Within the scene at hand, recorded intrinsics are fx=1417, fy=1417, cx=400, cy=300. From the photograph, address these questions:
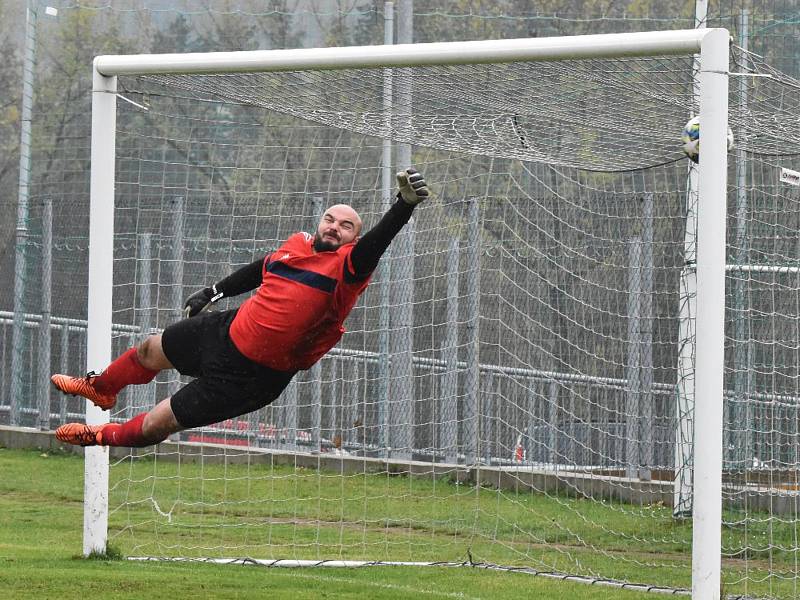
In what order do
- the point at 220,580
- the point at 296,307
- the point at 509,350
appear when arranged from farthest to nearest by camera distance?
the point at 509,350, the point at 220,580, the point at 296,307

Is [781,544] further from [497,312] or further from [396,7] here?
[396,7]

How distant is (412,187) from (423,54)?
1.19 metres

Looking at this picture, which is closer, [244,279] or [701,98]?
[701,98]

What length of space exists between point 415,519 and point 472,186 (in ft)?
19.0

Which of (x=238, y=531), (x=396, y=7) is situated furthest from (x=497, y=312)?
(x=396, y=7)

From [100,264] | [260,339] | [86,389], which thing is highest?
[100,264]

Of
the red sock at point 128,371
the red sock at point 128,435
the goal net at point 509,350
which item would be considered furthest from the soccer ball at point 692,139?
the red sock at point 128,435

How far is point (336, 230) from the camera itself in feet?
25.5

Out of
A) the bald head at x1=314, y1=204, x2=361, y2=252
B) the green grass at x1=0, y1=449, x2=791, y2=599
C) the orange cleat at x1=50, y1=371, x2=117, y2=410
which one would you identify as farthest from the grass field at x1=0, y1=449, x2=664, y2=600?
the bald head at x1=314, y1=204, x2=361, y2=252

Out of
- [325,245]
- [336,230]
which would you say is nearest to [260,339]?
[325,245]

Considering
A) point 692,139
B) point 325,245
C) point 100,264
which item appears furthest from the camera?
point 100,264

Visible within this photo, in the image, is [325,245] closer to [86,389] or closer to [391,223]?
[391,223]

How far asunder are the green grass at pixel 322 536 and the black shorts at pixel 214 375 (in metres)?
1.04

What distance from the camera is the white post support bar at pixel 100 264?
8.91 metres
